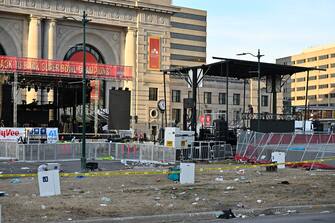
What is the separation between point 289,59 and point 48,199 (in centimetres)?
16679

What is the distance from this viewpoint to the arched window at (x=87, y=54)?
7494cm

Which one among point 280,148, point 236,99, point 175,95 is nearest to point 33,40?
point 175,95

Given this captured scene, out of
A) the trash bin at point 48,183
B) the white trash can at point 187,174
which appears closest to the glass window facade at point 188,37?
the white trash can at point 187,174

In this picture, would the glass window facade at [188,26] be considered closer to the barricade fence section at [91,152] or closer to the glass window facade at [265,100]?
the glass window facade at [265,100]

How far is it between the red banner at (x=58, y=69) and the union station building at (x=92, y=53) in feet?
0.76

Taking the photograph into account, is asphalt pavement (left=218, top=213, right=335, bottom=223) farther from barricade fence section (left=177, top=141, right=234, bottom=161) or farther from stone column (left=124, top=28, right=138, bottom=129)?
stone column (left=124, top=28, right=138, bottom=129)

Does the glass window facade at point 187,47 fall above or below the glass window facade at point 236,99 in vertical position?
above

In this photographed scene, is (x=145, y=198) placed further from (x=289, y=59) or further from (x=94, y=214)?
(x=289, y=59)

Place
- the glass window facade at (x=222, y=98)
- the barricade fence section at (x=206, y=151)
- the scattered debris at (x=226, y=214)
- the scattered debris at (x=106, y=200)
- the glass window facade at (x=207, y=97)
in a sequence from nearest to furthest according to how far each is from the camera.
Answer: the scattered debris at (x=226, y=214) → the scattered debris at (x=106, y=200) → the barricade fence section at (x=206, y=151) → the glass window facade at (x=207, y=97) → the glass window facade at (x=222, y=98)

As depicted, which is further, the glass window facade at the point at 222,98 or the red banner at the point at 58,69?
the glass window facade at the point at 222,98

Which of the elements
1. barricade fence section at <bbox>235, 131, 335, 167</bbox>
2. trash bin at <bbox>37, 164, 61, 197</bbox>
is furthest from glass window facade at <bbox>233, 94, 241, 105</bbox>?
trash bin at <bbox>37, 164, 61, 197</bbox>

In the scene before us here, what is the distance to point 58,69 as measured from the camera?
2136 inches

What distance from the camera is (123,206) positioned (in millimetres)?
14484

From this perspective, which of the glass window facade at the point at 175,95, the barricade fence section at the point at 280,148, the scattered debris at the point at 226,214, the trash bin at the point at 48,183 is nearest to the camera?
the scattered debris at the point at 226,214
